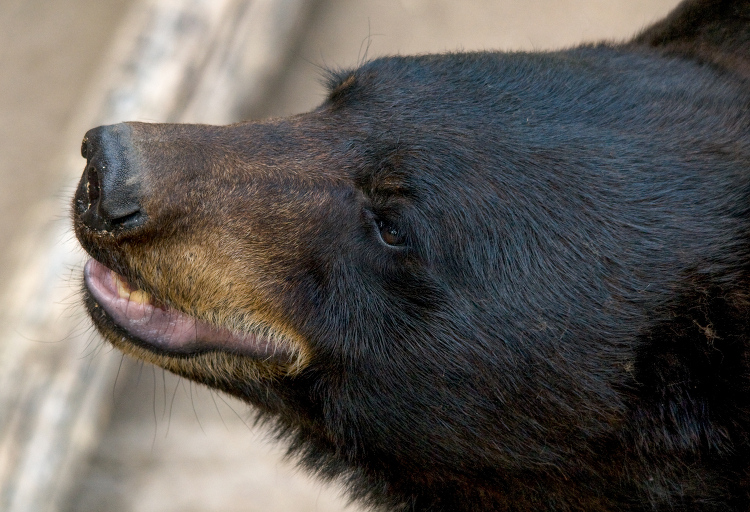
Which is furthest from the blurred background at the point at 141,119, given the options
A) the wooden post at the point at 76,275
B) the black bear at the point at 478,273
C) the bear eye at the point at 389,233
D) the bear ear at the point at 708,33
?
the bear ear at the point at 708,33

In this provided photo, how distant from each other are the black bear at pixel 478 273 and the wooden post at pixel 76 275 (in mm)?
1867

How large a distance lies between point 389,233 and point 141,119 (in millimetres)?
2574

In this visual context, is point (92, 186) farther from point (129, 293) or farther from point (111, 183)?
point (129, 293)

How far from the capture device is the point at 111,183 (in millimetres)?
2336

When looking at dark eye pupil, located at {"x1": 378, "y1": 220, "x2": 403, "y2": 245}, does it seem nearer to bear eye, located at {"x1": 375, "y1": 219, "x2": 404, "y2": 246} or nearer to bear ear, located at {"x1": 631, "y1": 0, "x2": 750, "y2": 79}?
bear eye, located at {"x1": 375, "y1": 219, "x2": 404, "y2": 246}

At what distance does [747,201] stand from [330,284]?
49.0 inches

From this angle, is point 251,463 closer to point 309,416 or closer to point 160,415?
point 160,415

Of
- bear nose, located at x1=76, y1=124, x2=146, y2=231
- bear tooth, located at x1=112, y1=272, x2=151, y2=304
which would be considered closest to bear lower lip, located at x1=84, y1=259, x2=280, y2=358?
bear tooth, located at x1=112, y1=272, x2=151, y2=304

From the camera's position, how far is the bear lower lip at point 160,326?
8.52ft

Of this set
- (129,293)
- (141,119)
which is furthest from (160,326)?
(141,119)

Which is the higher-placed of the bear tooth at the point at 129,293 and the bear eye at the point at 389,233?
the bear eye at the point at 389,233

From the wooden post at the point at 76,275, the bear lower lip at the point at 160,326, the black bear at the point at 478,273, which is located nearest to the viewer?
the black bear at the point at 478,273

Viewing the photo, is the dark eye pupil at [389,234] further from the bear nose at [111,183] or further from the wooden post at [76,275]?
the wooden post at [76,275]

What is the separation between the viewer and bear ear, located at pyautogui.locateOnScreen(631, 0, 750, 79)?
9.32ft
